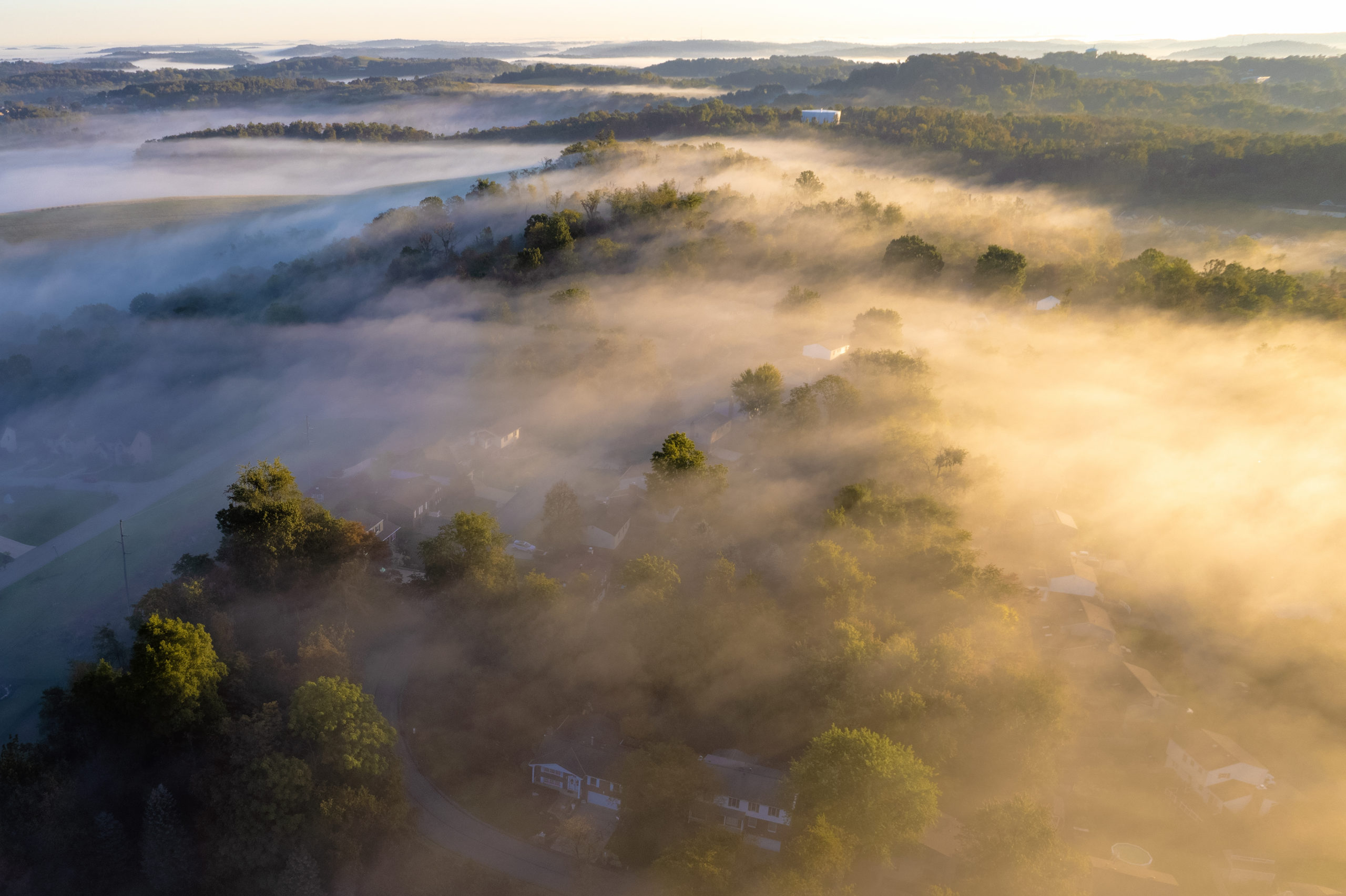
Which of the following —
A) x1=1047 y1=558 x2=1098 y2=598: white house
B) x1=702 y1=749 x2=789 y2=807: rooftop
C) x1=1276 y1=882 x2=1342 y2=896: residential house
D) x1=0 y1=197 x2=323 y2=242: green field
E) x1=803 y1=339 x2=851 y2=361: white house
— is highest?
x1=0 y1=197 x2=323 y2=242: green field

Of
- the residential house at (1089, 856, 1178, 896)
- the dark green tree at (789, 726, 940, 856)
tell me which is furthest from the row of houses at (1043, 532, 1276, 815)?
the dark green tree at (789, 726, 940, 856)

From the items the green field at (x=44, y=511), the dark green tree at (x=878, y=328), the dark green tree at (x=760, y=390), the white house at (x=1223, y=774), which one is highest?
the dark green tree at (x=878, y=328)

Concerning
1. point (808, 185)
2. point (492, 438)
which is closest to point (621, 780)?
point (492, 438)

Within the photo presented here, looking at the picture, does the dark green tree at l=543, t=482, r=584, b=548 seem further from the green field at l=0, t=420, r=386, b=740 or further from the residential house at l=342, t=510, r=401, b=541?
the green field at l=0, t=420, r=386, b=740

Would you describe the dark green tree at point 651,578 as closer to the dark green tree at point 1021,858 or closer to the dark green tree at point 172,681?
the dark green tree at point 1021,858

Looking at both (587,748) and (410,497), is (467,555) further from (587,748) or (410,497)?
(410,497)

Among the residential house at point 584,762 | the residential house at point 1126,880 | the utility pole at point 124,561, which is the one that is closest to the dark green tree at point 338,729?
the residential house at point 584,762

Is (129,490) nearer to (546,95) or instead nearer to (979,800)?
(979,800)
